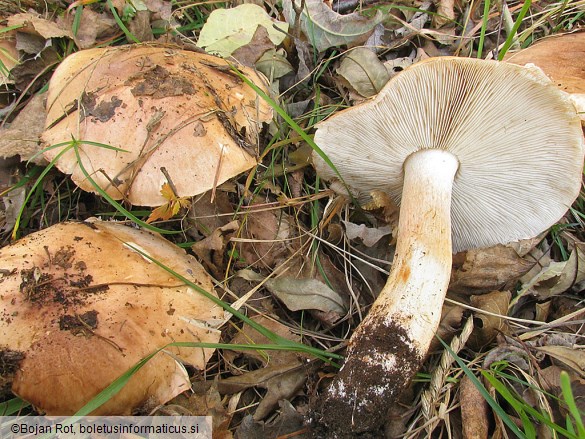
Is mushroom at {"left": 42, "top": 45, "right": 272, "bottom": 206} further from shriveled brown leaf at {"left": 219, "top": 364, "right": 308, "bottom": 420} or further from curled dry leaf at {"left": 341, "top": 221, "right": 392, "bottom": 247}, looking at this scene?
shriveled brown leaf at {"left": 219, "top": 364, "right": 308, "bottom": 420}

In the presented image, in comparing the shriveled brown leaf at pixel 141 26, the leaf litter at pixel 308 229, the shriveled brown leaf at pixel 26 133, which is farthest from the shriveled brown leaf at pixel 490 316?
the shriveled brown leaf at pixel 141 26

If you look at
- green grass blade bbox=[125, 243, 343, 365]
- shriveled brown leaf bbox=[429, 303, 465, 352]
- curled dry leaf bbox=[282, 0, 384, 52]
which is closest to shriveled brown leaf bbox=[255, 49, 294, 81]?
curled dry leaf bbox=[282, 0, 384, 52]

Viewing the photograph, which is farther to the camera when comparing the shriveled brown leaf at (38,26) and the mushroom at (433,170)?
the shriveled brown leaf at (38,26)

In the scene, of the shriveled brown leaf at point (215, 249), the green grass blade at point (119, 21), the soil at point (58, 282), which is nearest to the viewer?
the soil at point (58, 282)

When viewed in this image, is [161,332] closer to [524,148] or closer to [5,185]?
[5,185]

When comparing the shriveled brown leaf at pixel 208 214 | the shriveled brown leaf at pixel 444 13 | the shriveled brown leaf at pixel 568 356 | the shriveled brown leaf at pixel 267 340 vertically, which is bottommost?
the shriveled brown leaf at pixel 267 340

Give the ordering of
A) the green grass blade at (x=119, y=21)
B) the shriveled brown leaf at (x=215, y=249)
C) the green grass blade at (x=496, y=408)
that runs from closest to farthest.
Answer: the green grass blade at (x=496, y=408), the shriveled brown leaf at (x=215, y=249), the green grass blade at (x=119, y=21)

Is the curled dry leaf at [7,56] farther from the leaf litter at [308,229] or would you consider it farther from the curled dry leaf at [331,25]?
the curled dry leaf at [331,25]
